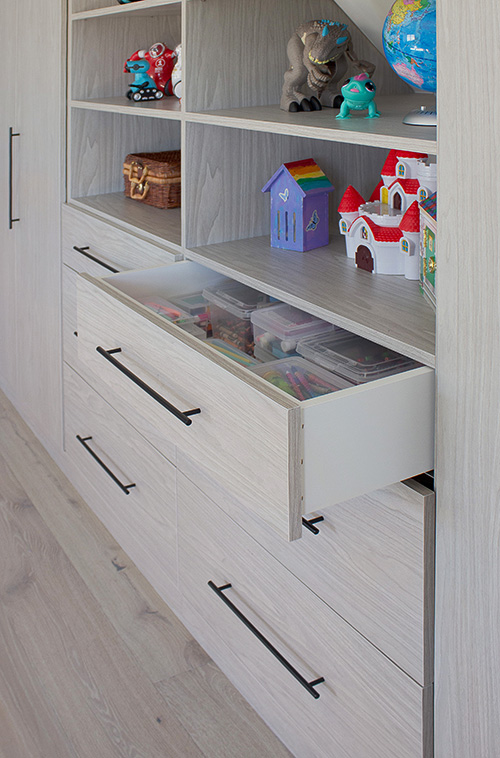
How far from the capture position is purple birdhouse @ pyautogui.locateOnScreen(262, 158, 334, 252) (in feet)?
4.89

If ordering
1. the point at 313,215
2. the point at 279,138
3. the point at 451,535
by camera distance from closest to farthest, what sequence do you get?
1. the point at 451,535
2. the point at 313,215
3. the point at 279,138

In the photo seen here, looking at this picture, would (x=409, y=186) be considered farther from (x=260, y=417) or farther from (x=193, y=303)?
(x=260, y=417)

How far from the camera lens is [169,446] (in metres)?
1.67

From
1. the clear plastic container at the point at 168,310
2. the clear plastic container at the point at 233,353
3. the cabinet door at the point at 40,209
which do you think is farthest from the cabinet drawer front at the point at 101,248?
the clear plastic container at the point at 233,353

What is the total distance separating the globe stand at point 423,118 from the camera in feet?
3.64

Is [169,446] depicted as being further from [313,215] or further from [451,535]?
[451,535]

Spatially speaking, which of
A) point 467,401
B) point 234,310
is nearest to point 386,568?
point 467,401

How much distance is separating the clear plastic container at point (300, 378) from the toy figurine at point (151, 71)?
3.81ft

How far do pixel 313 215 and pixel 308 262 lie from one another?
114mm

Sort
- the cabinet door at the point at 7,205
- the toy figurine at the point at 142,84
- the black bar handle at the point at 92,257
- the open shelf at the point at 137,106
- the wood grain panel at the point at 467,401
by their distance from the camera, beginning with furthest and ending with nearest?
the cabinet door at the point at 7,205 → the toy figurine at the point at 142,84 → the black bar handle at the point at 92,257 → the open shelf at the point at 137,106 → the wood grain panel at the point at 467,401

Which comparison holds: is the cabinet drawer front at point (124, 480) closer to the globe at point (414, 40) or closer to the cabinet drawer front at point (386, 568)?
the cabinet drawer front at point (386, 568)

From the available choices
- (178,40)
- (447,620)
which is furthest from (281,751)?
(178,40)

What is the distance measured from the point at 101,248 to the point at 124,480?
1.99 feet

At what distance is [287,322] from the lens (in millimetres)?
1305
